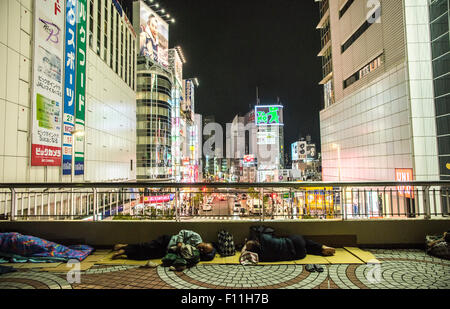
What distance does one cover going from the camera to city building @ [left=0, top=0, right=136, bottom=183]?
10141 mm

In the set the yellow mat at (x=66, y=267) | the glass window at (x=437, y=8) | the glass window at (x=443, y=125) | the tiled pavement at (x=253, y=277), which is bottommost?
the tiled pavement at (x=253, y=277)

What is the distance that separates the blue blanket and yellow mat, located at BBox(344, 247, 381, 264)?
18.4 feet

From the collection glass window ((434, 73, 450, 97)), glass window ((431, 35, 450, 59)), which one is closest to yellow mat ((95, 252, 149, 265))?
glass window ((434, 73, 450, 97))

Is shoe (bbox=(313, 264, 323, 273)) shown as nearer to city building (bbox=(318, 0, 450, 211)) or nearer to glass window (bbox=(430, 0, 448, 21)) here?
city building (bbox=(318, 0, 450, 211))

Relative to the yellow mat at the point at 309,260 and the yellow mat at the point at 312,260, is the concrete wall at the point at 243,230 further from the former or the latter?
the yellow mat at the point at 312,260

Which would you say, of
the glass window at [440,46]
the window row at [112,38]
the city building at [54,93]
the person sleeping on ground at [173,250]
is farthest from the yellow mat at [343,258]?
the window row at [112,38]

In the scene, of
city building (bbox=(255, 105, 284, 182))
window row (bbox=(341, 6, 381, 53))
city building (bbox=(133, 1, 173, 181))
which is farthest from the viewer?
city building (bbox=(255, 105, 284, 182))

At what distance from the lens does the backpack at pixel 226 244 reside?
4.79 m

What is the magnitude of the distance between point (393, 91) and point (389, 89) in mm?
569

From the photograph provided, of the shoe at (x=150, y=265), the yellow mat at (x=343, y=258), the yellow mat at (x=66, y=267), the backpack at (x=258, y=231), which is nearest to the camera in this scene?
the yellow mat at (x=66, y=267)

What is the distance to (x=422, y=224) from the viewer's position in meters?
5.27

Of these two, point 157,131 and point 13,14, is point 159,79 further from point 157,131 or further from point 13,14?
point 13,14

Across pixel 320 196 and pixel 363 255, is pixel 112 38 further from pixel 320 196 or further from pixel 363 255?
pixel 363 255

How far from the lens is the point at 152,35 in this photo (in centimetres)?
4747
